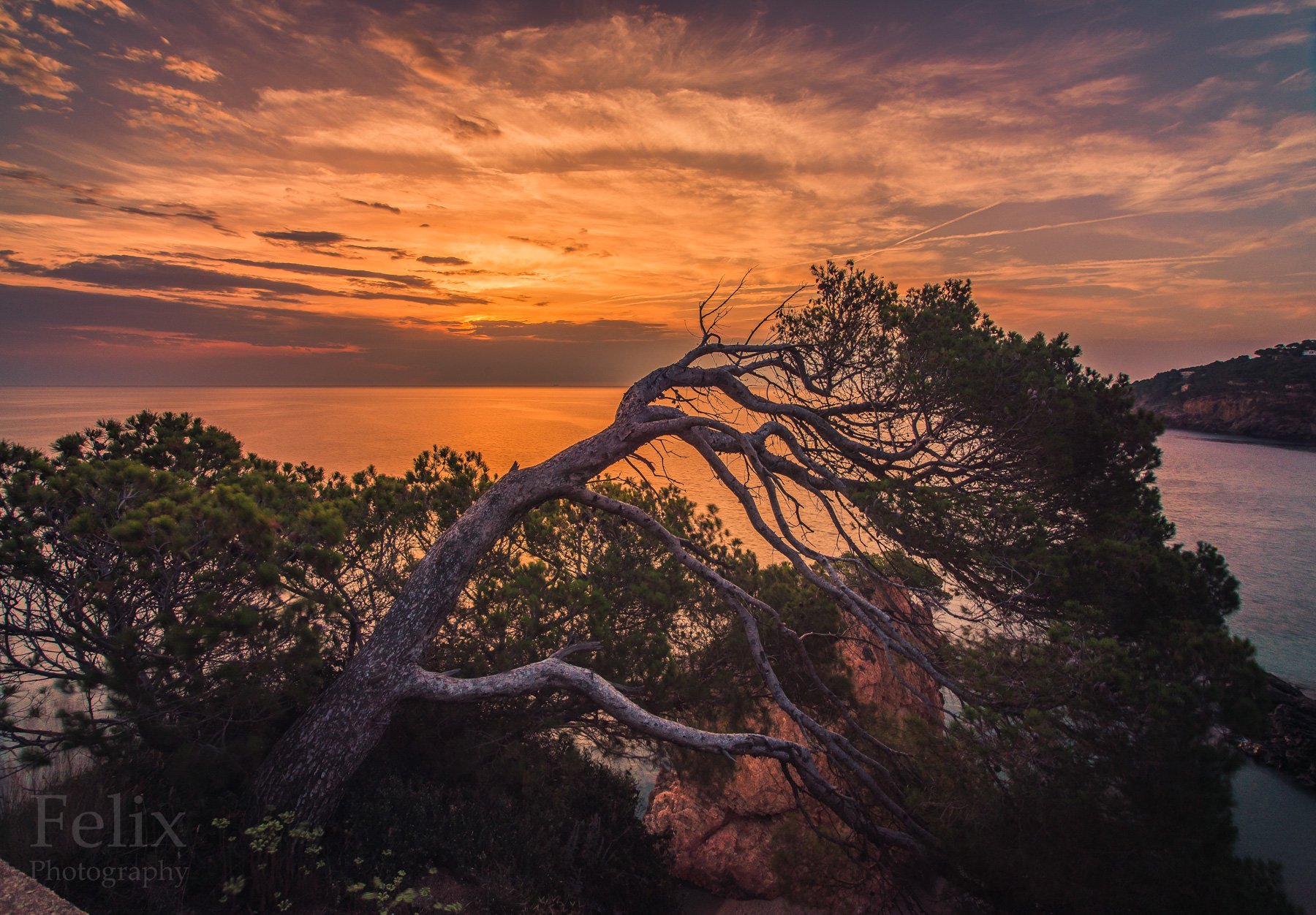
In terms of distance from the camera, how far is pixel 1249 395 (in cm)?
4969

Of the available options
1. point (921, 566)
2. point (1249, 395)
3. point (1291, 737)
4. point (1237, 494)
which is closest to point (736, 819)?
point (921, 566)

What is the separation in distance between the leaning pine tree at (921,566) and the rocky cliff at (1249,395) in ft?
139

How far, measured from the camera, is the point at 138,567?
4715 mm

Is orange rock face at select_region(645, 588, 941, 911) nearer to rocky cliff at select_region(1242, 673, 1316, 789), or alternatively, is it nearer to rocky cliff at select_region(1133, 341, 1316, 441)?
rocky cliff at select_region(1242, 673, 1316, 789)

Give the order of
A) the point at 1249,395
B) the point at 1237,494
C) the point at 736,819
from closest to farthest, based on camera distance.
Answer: the point at 736,819, the point at 1237,494, the point at 1249,395

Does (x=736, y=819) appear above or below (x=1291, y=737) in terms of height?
below

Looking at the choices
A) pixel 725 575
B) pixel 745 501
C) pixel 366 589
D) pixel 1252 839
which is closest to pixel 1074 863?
pixel 745 501

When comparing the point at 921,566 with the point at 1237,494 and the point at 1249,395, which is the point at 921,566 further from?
the point at 1249,395

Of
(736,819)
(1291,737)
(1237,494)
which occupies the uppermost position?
(1237,494)

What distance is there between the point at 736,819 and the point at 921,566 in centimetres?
543

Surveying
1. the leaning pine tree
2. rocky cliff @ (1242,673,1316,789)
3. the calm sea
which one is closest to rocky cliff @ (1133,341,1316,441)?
the calm sea

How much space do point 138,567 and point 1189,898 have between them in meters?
8.20

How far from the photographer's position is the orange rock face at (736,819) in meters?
8.52

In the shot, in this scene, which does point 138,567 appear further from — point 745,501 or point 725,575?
point 725,575
